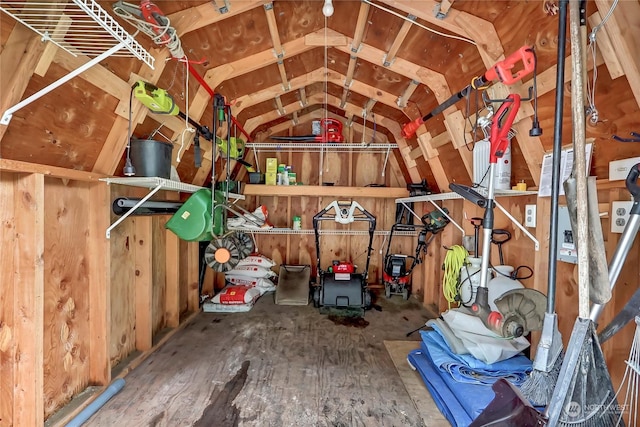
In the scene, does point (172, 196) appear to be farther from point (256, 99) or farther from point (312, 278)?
point (312, 278)

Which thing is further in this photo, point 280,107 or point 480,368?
point 280,107

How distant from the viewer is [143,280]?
2164 millimetres

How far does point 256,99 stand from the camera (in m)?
2.73

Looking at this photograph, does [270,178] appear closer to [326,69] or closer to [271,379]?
[326,69]

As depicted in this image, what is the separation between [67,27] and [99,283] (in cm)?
132

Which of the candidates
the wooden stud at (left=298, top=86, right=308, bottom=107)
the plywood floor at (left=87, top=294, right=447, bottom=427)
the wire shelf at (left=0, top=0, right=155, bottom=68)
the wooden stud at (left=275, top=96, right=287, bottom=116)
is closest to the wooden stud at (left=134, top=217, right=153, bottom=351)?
the plywood floor at (left=87, top=294, right=447, bottom=427)

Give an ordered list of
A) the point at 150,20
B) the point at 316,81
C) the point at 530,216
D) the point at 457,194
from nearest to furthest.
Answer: the point at 150,20
the point at 530,216
the point at 457,194
the point at 316,81

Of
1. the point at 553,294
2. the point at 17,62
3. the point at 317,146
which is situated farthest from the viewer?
the point at 317,146

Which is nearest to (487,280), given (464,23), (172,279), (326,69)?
(464,23)

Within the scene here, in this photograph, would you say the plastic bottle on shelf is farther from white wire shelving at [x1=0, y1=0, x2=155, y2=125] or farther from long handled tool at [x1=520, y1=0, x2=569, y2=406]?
long handled tool at [x1=520, y1=0, x2=569, y2=406]

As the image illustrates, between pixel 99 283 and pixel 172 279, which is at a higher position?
pixel 99 283

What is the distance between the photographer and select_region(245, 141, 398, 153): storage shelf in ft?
11.9

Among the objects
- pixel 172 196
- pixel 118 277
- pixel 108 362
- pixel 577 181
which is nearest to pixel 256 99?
pixel 172 196

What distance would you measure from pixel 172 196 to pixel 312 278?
6.87 ft
